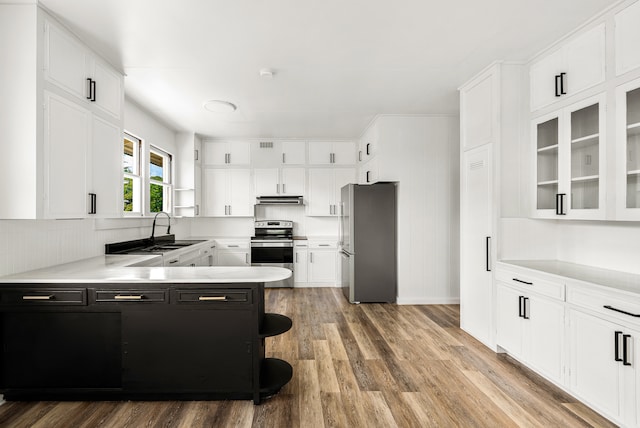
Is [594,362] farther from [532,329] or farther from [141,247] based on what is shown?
[141,247]

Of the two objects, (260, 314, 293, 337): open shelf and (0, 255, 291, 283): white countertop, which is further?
(260, 314, 293, 337): open shelf

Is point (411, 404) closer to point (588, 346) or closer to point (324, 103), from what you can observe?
point (588, 346)

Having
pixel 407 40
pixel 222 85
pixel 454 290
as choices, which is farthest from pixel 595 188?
pixel 222 85

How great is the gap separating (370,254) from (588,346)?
2856 millimetres

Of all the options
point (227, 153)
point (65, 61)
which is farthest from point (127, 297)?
point (227, 153)

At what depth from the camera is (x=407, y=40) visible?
8.85 ft

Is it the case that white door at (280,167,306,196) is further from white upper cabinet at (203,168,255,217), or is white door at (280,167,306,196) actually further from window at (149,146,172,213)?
window at (149,146,172,213)

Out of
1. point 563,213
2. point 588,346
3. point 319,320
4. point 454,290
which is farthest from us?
point 454,290

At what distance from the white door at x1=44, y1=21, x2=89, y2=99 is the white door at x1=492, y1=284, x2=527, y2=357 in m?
3.99

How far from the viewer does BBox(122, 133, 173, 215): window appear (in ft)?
13.6

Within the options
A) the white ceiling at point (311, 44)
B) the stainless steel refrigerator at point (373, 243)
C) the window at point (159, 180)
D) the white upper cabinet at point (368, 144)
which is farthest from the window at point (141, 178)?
the white upper cabinet at point (368, 144)

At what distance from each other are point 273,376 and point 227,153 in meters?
4.56

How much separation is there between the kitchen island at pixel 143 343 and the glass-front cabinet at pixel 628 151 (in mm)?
2324

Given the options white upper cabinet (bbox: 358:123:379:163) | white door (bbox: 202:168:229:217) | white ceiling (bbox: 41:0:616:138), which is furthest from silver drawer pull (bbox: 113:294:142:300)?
white door (bbox: 202:168:229:217)
